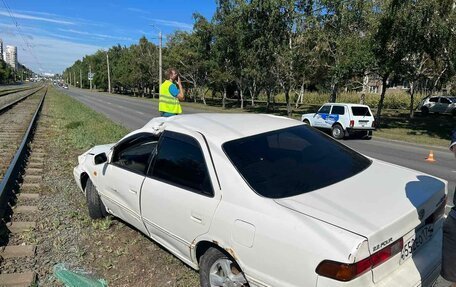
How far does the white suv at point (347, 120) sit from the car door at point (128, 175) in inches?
557

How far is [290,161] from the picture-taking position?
3498 mm

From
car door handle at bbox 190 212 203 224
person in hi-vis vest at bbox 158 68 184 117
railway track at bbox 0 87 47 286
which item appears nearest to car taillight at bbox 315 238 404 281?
car door handle at bbox 190 212 203 224

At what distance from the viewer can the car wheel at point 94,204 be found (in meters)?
5.36

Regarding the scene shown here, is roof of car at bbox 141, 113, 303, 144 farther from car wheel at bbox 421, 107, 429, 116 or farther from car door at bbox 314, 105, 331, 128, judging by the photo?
car wheel at bbox 421, 107, 429, 116

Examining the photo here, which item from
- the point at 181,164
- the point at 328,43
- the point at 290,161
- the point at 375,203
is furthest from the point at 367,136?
the point at 375,203

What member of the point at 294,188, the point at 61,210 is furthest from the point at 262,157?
the point at 61,210

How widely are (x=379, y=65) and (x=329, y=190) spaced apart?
20584mm

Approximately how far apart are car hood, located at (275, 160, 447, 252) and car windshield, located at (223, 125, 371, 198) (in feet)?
0.42

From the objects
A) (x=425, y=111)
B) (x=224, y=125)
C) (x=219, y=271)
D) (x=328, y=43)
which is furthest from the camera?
(x=425, y=111)

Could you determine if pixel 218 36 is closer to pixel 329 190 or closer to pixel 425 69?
pixel 425 69

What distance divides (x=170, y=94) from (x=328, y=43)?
20.4 meters

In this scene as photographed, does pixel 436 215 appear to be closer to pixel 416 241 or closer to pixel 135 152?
pixel 416 241

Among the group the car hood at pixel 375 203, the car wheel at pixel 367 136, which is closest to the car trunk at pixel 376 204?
the car hood at pixel 375 203

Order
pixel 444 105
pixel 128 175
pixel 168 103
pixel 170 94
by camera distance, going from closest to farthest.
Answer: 1. pixel 128 175
2. pixel 170 94
3. pixel 168 103
4. pixel 444 105
